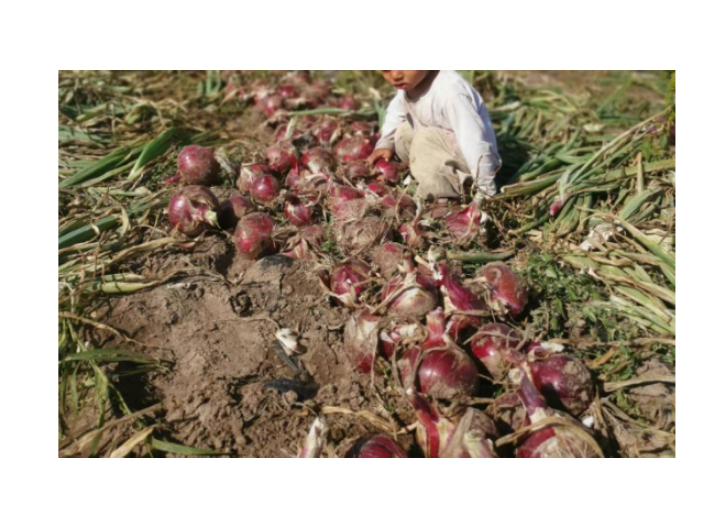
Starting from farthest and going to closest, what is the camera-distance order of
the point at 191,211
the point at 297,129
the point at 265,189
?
1. the point at 297,129
2. the point at 265,189
3. the point at 191,211

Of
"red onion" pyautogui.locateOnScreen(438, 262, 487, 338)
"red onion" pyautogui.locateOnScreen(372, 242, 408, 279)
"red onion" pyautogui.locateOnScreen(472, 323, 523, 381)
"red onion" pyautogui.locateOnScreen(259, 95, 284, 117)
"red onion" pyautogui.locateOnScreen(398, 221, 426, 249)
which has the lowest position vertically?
"red onion" pyautogui.locateOnScreen(472, 323, 523, 381)

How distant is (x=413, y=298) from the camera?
6.40ft

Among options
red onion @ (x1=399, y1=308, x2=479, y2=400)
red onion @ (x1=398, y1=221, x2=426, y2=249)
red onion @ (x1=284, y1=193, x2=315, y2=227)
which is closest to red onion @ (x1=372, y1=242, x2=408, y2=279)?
red onion @ (x1=398, y1=221, x2=426, y2=249)

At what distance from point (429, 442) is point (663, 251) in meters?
1.44

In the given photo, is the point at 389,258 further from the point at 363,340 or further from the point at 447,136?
the point at 447,136

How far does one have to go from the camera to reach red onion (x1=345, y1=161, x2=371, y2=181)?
9.78 feet

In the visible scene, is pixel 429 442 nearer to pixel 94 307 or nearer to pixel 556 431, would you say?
pixel 556 431

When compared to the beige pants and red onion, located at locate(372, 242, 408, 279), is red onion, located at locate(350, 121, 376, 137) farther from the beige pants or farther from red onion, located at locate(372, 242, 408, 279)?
red onion, located at locate(372, 242, 408, 279)

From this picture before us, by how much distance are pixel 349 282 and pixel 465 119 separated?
3.93 ft

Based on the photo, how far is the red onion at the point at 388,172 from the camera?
304cm

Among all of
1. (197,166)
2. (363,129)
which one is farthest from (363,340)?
(363,129)

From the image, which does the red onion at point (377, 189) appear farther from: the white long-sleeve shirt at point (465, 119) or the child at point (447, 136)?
the white long-sleeve shirt at point (465, 119)

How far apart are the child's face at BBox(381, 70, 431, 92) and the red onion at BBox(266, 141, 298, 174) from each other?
766 millimetres

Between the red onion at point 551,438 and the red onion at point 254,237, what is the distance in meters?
1.46
